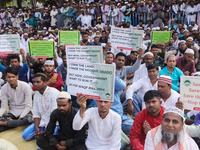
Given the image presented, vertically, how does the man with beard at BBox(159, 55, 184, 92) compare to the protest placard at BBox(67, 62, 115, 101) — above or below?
below

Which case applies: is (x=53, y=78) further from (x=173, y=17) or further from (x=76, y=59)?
(x=173, y=17)

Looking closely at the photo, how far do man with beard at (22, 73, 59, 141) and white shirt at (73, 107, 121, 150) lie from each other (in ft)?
3.77

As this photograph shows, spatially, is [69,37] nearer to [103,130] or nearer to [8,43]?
[8,43]

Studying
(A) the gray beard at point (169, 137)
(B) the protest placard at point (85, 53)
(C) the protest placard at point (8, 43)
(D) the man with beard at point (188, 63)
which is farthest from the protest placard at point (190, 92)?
(C) the protest placard at point (8, 43)

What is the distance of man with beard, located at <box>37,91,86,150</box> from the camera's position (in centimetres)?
293

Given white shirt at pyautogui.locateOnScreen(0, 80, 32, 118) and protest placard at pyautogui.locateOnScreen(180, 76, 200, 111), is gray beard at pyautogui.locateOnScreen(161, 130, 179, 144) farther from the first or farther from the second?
white shirt at pyautogui.locateOnScreen(0, 80, 32, 118)

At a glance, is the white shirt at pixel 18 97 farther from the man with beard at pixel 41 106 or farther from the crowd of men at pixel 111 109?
the man with beard at pixel 41 106

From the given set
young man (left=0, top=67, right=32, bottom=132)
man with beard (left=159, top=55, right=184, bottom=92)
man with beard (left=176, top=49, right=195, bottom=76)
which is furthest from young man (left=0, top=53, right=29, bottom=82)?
man with beard (left=176, top=49, right=195, bottom=76)

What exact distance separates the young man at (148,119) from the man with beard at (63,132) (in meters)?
0.85

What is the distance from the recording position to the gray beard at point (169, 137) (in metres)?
1.96

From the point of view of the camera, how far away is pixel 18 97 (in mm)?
3996

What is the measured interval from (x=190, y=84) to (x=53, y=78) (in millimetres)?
2953

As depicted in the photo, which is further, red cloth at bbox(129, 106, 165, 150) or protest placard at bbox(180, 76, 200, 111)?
red cloth at bbox(129, 106, 165, 150)

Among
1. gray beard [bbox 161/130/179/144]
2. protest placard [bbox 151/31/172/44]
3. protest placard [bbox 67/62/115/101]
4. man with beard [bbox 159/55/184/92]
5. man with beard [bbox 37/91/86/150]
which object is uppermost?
protest placard [bbox 151/31/172/44]
